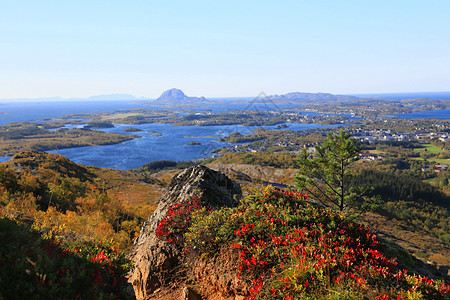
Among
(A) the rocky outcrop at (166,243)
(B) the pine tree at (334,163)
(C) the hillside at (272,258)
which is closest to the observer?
(C) the hillside at (272,258)

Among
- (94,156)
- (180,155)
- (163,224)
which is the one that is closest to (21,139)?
(94,156)

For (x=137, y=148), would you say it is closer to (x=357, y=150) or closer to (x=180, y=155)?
(x=180, y=155)

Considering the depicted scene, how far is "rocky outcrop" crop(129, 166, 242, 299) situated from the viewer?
8148 mm

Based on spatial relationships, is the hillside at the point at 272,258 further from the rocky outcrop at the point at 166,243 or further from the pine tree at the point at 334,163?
the pine tree at the point at 334,163

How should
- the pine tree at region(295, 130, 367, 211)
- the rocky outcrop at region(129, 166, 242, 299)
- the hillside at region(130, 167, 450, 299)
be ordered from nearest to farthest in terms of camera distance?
the hillside at region(130, 167, 450, 299)
the rocky outcrop at region(129, 166, 242, 299)
the pine tree at region(295, 130, 367, 211)

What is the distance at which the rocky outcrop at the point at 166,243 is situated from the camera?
26.7 feet

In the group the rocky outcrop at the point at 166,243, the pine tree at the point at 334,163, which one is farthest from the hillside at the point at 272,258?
the pine tree at the point at 334,163

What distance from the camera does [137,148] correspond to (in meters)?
173

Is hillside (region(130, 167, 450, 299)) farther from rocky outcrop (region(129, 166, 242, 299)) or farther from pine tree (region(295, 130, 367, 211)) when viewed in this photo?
pine tree (region(295, 130, 367, 211))

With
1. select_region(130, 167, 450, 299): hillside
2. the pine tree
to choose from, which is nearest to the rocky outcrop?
select_region(130, 167, 450, 299): hillside

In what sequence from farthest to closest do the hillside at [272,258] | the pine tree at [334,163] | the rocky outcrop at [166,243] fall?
the pine tree at [334,163] → the rocky outcrop at [166,243] → the hillside at [272,258]

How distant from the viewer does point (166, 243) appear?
8875 millimetres

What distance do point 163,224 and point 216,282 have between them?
3.57 m

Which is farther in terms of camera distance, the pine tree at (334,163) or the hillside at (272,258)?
the pine tree at (334,163)
